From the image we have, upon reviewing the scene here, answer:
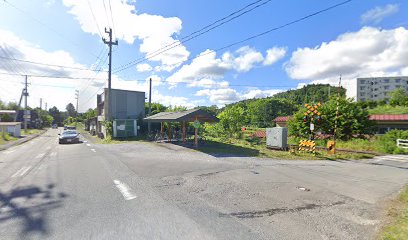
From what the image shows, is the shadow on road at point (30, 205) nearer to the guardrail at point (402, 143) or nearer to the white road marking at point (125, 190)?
the white road marking at point (125, 190)

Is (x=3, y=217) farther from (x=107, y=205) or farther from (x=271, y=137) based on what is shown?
(x=271, y=137)

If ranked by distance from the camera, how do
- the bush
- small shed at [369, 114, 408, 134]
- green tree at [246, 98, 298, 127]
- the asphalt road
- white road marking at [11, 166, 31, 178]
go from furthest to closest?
1. green tree at [246, 98, 298, 127]
2. small shed at [369, 114, 408, 134]
3. the bush
4. white road marking at [11, 166, 31, 178]
5. the asphalt road

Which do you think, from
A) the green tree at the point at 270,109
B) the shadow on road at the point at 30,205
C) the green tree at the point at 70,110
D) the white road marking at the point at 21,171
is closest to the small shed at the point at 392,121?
the shadow on road at the point at 30,205

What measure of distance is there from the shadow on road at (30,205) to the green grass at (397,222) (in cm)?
620

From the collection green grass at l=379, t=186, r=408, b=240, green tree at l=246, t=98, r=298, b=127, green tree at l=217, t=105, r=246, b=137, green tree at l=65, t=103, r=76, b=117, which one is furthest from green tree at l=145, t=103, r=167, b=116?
green tree at l=65, t=103, r=76, b=117

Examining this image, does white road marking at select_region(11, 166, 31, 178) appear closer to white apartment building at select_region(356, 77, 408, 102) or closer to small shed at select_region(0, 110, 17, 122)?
small shed at select_region(0, 110, 17, 122)

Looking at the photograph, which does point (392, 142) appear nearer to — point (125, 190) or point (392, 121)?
point (392, 121)

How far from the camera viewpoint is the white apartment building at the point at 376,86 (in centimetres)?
8925

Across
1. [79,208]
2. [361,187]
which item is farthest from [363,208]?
[79,208]

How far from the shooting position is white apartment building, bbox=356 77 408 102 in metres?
89.2

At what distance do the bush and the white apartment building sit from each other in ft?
267

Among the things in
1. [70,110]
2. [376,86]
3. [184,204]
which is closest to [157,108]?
[184,204]

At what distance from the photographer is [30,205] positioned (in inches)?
198

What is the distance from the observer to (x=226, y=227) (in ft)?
13.7
